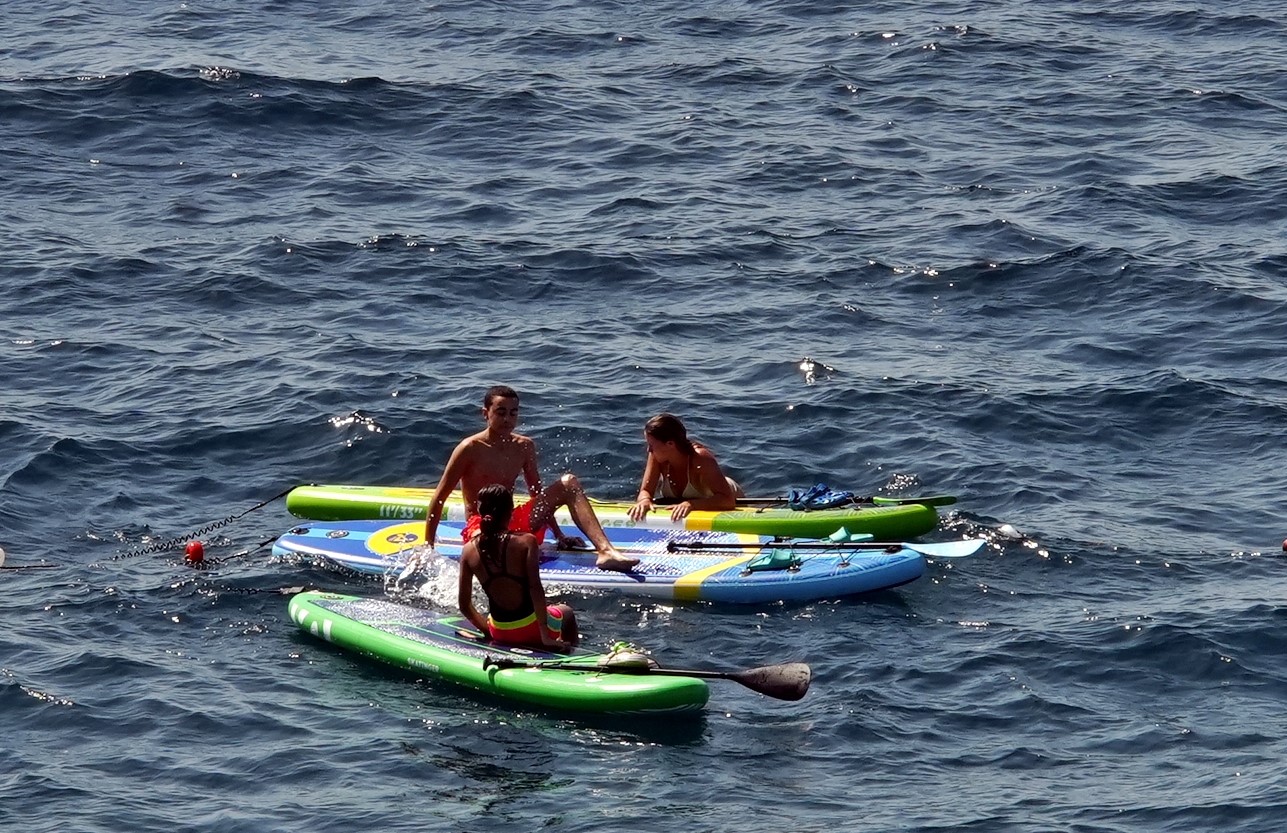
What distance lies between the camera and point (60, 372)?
1791 cm

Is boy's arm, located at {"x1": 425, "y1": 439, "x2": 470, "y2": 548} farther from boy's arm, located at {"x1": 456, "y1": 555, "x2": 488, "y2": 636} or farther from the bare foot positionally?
boy's arm, located at {"x1": 456, "y1": 555, "x2": 488, "y2": 636}

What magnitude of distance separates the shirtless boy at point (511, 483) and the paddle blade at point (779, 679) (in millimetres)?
2720

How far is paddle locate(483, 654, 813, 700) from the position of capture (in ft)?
35.4

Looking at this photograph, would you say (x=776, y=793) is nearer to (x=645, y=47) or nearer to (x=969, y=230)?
(x=969, y=230)

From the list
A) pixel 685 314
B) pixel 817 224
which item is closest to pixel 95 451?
pixel 685 314

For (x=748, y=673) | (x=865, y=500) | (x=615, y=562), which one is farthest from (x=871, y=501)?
(x=748, y=673)

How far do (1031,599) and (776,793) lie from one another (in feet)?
12.1

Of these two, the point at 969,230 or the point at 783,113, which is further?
the point at 783,113

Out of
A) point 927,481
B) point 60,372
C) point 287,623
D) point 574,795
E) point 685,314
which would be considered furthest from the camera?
point 685,314

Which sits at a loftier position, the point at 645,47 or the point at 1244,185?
the point at 645,47

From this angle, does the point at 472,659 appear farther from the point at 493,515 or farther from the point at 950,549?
the point at 950,549

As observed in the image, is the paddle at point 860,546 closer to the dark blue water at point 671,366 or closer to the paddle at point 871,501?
the dark blue water at point 671,366

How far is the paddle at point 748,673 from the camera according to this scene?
1078 cm

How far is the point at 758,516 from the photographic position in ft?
47.2
